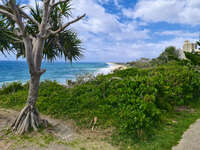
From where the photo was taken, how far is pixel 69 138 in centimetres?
373

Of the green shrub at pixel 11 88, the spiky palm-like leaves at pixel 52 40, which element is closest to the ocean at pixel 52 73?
the spiky palm-like leaves at pixel 52 40

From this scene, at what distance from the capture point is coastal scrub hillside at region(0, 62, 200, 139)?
154 inches

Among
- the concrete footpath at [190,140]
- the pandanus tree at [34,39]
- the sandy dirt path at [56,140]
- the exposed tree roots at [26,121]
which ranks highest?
the pandanus tree at [34,39]

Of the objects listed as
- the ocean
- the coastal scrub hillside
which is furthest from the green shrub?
the coastal scrub hillside

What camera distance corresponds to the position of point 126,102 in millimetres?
4570

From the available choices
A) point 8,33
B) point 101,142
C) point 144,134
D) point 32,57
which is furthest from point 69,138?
point 8,33

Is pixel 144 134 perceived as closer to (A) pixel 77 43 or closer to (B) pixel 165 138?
(B) pixel 165 138

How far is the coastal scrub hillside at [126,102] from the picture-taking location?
3902 mm

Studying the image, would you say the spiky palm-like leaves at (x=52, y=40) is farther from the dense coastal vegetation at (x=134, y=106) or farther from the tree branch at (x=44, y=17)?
the dense coastal vegetation at (x=134, y=106)

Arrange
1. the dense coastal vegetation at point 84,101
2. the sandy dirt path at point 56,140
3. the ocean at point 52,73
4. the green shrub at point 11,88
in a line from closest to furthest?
the sandy dirt path at point 56,140 → the dense coastal vegetation at point 84,101 → the green shrub at point 11,88 → the ocean at point 52,73

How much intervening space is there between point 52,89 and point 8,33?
425cm

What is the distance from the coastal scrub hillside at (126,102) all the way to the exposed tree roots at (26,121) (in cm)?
129

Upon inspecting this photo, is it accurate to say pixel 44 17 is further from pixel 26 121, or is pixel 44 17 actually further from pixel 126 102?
pixel 126 102

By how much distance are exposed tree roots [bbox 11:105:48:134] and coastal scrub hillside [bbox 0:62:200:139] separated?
129cm
